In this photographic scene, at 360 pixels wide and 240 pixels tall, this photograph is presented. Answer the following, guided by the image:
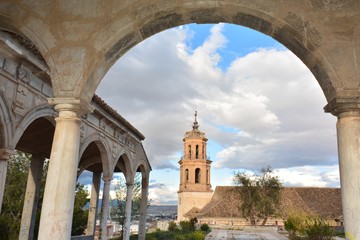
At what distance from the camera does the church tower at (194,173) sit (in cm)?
4459

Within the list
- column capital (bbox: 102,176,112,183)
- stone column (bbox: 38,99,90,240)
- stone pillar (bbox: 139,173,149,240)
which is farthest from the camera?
stone pillar (bbox: 139,173,149,240)

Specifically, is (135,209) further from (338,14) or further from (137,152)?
(338,14)

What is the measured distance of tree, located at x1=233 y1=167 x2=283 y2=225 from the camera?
3416 cm

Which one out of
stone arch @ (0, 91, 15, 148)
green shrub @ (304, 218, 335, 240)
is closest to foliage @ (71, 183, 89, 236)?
stone arch @ (0, 91, 15, 148)

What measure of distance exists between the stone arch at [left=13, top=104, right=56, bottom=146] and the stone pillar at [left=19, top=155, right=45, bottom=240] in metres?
3.64

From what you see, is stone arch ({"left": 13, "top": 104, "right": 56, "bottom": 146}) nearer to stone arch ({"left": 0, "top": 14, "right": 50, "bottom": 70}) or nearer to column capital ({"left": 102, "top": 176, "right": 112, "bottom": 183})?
stone arch ({"left": 0, "top": 14, "right": 50, "bottom": 70})

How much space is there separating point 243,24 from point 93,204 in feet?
45.8

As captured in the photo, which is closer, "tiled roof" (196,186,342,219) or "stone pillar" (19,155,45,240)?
"stone pillar" (19,155,45,240)

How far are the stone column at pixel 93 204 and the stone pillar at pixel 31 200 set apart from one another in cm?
459

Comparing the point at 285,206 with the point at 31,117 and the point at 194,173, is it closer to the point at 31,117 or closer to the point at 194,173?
the point at 194,173

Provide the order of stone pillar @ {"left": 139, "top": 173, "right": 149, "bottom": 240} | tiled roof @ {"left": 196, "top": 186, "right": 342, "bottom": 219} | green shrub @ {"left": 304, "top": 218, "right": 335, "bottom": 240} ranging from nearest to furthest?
green shrub @ {"left": 304, "top": 218, "right": 335, "bottom": 240}
stone pillar @ {"left": 139, "top": 173, "right": 149, "bottom": 240}
tiled roof @ {"left": 196, "top": 186, "right": 342, "bottom": 219}

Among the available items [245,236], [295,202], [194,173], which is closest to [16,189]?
[245,236]

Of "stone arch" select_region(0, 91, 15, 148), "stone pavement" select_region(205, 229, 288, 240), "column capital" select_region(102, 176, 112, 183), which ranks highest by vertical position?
"stone arch" select_region(0, 91, 15, 148)

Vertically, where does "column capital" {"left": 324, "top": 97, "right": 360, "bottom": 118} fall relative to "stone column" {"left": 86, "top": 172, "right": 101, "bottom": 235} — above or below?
above
